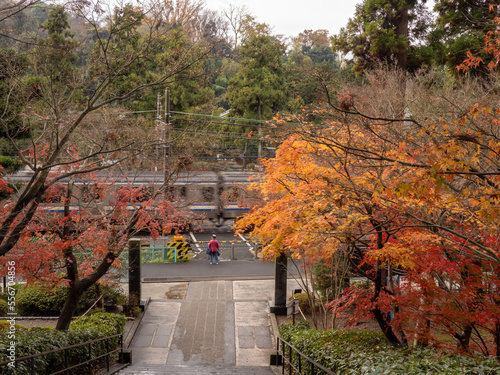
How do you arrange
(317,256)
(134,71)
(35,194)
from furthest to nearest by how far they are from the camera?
(134,71)
(317,256)
(35,194)

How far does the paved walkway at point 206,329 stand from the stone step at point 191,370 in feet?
0.07

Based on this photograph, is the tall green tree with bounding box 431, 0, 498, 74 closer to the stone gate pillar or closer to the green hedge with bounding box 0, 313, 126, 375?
the stone gate pillar

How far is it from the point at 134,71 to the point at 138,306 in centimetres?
2097

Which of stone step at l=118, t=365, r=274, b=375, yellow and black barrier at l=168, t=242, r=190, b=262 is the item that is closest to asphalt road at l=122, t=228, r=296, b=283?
yellow and black barrier at l=168, t=242, r=190, b=262


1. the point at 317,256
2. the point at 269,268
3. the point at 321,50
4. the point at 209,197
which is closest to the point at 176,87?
the point at 209,197

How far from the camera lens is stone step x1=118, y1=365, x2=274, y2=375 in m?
8.67

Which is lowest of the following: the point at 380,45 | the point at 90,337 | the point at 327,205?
the point at 90,337

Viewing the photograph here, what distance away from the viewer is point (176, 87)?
104 ft

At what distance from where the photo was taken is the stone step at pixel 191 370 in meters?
8.67

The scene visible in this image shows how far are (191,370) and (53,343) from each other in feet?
10.5

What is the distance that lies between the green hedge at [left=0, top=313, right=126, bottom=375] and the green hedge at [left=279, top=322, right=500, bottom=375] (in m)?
4.17

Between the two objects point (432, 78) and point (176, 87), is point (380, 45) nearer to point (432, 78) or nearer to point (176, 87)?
point (432, 78)

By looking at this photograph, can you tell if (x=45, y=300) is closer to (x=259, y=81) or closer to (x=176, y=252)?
(x=176, y=252)

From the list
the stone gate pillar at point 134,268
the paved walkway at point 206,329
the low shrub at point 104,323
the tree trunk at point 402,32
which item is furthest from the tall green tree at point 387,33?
the low shrub at point 104,323
